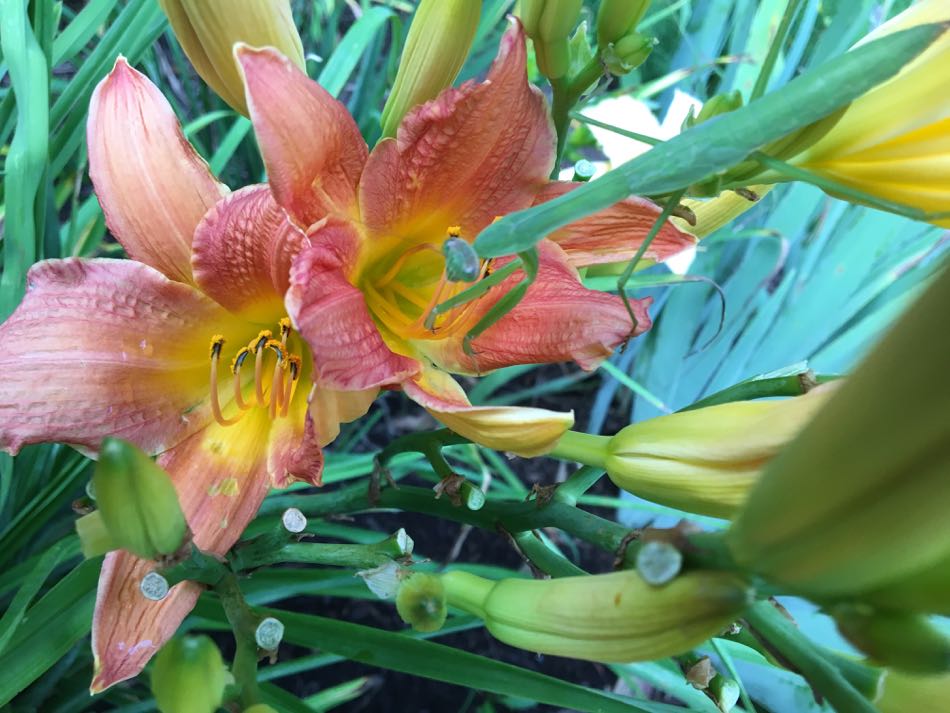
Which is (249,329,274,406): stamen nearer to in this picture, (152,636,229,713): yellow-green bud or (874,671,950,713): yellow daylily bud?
(152,636,229,713): yellow-green bud

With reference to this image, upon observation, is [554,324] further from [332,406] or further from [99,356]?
[99,356]

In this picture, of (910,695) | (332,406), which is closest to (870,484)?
(910,695)

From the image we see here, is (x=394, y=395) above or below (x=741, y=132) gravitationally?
below

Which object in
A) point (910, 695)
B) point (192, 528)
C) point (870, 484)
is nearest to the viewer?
point (870, 484)

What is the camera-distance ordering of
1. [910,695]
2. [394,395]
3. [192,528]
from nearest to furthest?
[910,695] < [192,528] < [394,395]

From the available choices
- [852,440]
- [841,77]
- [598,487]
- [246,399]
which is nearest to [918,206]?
[841,77]

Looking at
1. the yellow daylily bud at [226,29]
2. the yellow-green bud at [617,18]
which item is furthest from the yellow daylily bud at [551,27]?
the yellow daylily bud at [226,29]
